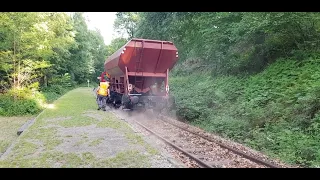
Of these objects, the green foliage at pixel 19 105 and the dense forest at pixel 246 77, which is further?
the green foliage at pixel 19 105

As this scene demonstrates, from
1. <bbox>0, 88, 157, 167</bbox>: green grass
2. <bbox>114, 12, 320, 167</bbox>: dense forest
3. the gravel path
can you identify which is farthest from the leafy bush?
the gravel path

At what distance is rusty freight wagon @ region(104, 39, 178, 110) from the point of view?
41.6 feet

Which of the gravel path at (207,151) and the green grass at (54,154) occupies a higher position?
the green grass at (54,154)

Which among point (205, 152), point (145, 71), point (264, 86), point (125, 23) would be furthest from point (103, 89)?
point (125, 23)

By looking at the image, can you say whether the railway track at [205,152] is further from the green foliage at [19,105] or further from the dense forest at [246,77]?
the green foliage at [19,105]

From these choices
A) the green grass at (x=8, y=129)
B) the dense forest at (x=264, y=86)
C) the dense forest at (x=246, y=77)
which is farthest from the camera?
the green grass at (x=8, y=129)

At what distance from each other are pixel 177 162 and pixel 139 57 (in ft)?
24.4

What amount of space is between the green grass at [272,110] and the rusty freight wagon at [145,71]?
1.47m

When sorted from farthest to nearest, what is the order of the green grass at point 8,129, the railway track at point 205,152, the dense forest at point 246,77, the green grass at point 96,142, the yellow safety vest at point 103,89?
the yellow safety vest at point 103,89 < the green grass at point 8,129 < the dense forest at point 246,77 < the green grass at point 96,142 < the railway track at point 205,152

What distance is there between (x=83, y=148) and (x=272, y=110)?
239 inches

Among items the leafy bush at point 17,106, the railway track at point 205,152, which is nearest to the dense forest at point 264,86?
the railway track at point 205,152

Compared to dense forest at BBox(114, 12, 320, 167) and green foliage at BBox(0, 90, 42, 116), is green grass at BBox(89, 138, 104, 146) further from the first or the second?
green foliage at BBox(0, 90, 42, 116)

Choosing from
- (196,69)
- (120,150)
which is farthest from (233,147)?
(196,69)

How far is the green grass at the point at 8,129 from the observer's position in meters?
8.97
